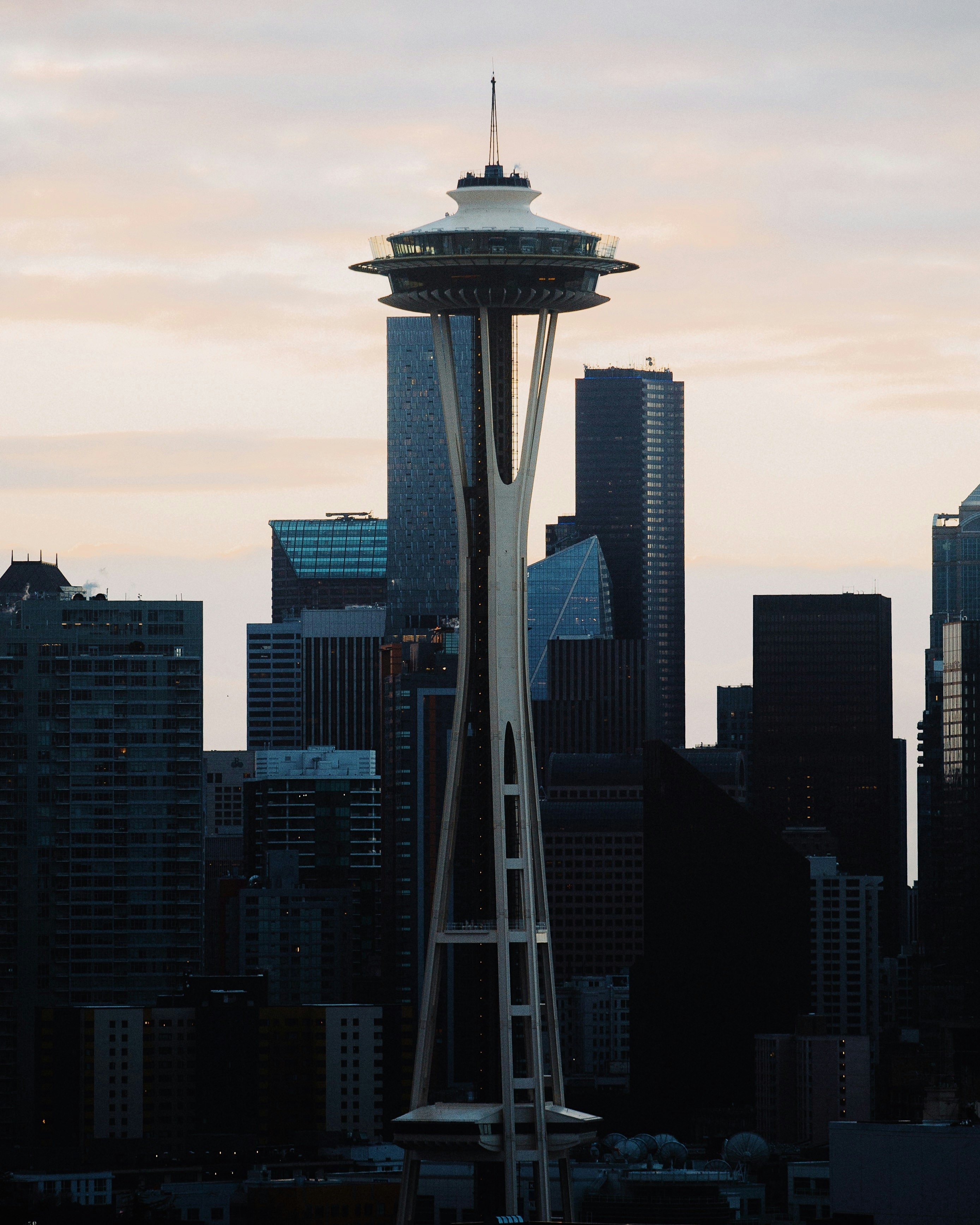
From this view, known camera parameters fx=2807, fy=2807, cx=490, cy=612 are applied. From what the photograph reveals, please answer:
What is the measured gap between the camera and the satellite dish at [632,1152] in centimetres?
19050

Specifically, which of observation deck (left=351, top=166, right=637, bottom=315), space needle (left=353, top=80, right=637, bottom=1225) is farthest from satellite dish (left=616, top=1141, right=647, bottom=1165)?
observation deck (left=351, top=166, right=637, bottom=315)

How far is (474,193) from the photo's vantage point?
123562mm

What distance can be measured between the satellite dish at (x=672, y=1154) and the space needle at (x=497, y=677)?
68871 mm

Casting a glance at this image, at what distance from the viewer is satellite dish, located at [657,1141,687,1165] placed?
625 ft

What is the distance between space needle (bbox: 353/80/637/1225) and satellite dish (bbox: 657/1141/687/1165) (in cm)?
6887

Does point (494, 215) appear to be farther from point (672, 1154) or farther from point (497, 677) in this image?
point (672, 1154)

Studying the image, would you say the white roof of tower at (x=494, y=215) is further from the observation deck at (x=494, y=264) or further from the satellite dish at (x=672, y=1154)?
the satellite dish at (x=672, y=1154)

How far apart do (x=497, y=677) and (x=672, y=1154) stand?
3338 inches

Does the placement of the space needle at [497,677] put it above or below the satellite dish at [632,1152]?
above

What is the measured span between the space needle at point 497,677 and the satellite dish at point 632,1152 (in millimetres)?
68625

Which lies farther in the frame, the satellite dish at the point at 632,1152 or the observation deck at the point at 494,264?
the satellite dish at the point at 632,1152

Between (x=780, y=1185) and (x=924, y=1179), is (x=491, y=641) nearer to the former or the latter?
(x=924, y=1179)

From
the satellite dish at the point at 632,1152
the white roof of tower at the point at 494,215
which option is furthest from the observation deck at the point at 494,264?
the satellite dish at the point at 632,1152

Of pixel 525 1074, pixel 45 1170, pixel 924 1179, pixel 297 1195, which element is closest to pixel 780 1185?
pixel 525 1074
